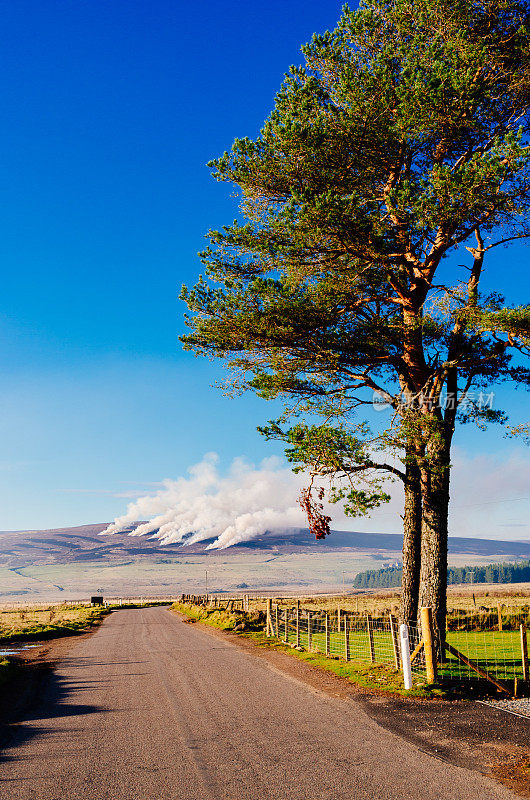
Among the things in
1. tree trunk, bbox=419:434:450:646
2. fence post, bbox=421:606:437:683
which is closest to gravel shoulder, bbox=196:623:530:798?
fence post, bbox=421:606:437:683

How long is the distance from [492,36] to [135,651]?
22.6 meters

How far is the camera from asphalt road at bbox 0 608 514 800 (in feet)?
20.7

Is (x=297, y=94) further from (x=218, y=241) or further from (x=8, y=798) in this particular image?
(x=8, y=798)

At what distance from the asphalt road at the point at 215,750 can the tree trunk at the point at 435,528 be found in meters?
3.81

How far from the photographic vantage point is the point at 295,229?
14.1 meters

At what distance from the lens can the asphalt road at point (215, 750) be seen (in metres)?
6.30

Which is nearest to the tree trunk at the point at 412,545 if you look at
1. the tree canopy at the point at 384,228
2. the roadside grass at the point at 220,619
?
the tree canopy at the point at 384,228

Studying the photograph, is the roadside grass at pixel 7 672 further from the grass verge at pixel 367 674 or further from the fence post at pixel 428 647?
the fence post at pixel 428 647

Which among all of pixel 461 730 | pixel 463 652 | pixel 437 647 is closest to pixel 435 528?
pixel 437 647

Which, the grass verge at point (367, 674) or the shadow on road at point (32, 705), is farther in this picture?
the grass verge at point (367, 674)

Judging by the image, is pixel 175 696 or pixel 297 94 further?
pixel 297 94

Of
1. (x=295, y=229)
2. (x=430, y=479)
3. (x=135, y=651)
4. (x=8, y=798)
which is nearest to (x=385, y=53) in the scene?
(x=295, y=229)

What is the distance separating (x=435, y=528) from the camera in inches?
559

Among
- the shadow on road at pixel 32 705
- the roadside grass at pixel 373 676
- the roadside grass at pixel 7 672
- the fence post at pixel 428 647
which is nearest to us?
the shadow on road at pixel 32 705
